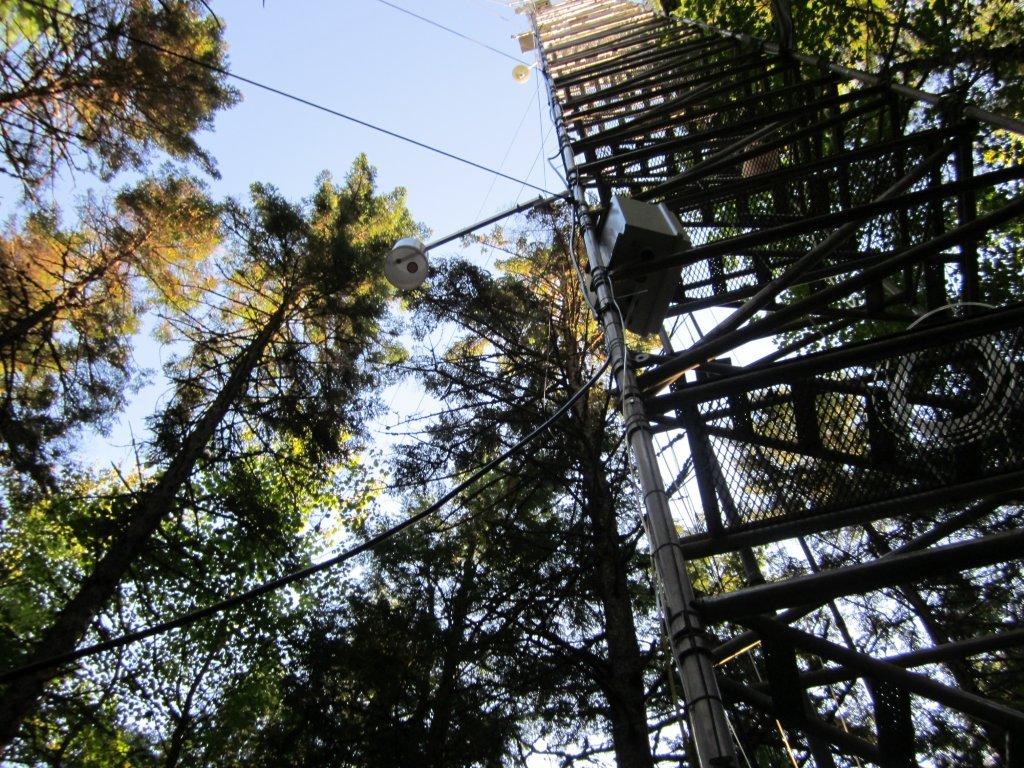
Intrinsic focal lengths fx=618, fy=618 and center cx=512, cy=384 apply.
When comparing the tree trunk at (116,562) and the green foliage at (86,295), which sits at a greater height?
the green foliage at (86,295)

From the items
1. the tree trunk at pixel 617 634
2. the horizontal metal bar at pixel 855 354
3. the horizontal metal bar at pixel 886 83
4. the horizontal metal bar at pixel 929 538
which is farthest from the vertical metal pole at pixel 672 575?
the tree trunk at pixel 617 634

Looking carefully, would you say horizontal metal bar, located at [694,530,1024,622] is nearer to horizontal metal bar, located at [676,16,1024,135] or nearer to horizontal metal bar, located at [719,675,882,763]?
horizontal metal bar, located at [719,675,882,763]

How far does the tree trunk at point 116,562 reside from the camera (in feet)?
17.8

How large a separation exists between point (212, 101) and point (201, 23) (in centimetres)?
164

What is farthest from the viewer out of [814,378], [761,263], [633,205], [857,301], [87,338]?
[87,338]

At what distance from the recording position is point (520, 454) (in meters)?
6.91

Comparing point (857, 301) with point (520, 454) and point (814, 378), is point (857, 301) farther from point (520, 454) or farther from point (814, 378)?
point (814, 378)

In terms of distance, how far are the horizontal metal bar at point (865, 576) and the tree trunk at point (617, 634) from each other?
3166 millimetres

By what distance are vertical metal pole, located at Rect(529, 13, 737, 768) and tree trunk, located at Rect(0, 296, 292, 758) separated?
462cm

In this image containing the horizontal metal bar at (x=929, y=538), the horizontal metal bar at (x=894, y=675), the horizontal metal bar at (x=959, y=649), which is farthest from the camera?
the horizontal metal bar at (x=929, y=538)

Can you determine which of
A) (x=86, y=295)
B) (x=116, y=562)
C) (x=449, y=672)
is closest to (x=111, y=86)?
(x=86, y=295)

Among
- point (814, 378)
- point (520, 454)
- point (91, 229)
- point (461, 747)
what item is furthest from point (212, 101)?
point (814, 378)

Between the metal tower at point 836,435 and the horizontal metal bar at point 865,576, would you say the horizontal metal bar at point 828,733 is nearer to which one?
the metal tower at point 836,435

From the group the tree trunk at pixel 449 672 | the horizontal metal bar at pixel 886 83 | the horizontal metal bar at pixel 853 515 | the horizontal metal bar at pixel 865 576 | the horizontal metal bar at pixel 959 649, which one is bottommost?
the horizontal metal bar at pixel 865 576
